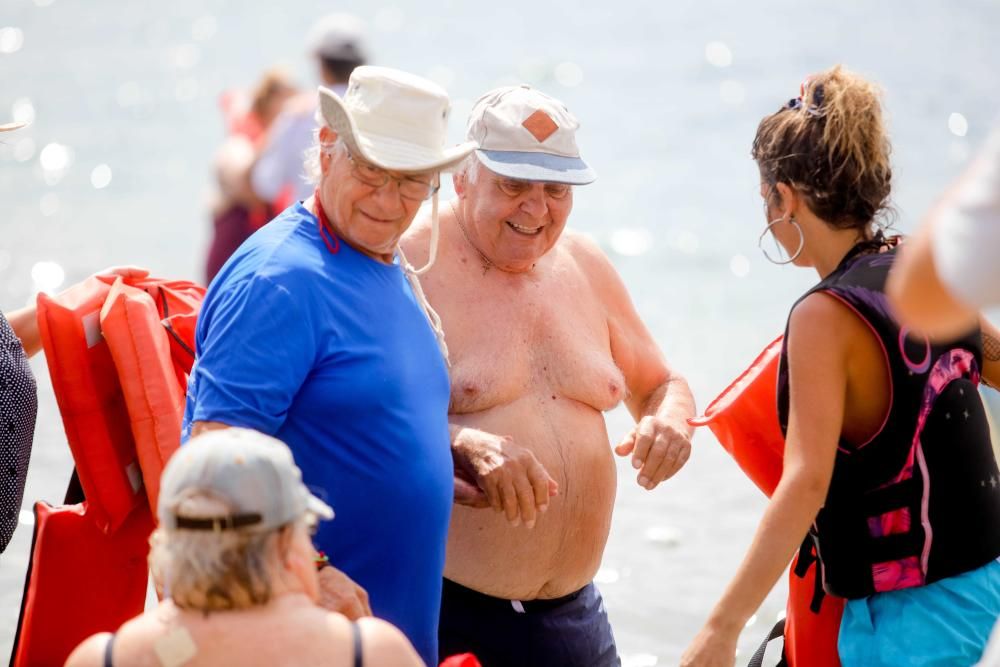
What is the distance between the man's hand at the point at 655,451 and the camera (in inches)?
127

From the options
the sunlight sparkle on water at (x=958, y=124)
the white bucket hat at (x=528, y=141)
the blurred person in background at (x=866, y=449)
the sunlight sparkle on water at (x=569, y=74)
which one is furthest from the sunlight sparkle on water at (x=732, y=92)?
the blurred person in background at (x=866, y=449)

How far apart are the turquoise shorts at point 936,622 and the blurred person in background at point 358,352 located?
0.92 meters

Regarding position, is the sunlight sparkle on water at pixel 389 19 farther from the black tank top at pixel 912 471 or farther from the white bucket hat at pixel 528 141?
the black tank top at pixel 912 471

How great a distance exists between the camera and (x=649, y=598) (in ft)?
18.0

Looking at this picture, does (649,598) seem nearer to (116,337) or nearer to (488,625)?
(488,625)

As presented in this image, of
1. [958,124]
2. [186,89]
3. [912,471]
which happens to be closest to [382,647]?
[912,471]

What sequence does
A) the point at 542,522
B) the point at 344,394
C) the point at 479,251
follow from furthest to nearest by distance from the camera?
the point at 479,251 → the point at 542,522 → the point at 344,394

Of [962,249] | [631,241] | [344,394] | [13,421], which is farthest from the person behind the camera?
[631,241]

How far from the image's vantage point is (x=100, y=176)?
1348 cm

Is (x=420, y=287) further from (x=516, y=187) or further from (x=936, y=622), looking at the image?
(x=936, y=622)

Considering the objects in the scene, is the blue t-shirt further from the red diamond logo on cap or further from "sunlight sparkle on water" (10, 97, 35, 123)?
"sunlight sparkle on water" (10, 97, 35, 123)

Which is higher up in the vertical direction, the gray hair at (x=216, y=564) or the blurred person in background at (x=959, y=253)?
the blurred person in background at (x=959, y=253)

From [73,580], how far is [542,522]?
1.15 meters

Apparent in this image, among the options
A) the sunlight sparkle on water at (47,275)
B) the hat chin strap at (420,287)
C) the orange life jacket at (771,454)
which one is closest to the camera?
the orange life jacket at (771,454)
